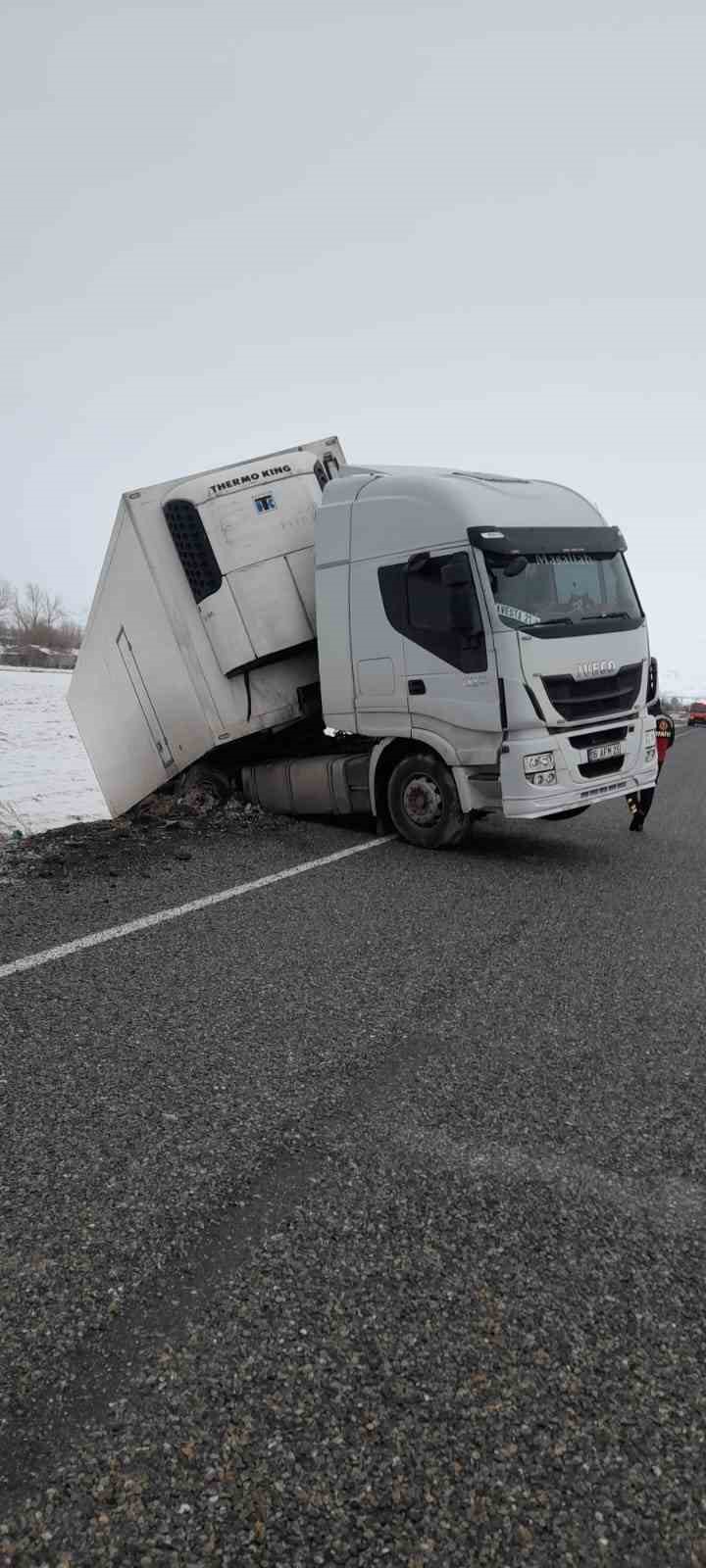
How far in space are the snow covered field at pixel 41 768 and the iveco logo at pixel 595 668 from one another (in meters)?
5.58

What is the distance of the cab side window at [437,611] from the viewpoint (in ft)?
22.1

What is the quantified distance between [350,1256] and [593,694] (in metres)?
5.39

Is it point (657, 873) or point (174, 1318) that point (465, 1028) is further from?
point (657, 873)

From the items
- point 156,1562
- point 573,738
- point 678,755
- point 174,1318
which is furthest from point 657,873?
point 678,755

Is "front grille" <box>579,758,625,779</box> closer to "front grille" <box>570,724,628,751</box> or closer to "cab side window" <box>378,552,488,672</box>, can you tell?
"front grille" <box>570,724,628,751</box>

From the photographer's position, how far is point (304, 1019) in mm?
3836

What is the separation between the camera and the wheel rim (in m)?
7.35

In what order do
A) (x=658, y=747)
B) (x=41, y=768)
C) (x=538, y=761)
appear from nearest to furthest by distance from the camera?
(x=538, y=761), (x=658, y=747), (x=41, y=768)

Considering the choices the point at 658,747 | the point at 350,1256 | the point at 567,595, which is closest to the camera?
the point at 350,1256

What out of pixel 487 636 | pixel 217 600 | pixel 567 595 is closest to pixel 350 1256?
pixel 487 636

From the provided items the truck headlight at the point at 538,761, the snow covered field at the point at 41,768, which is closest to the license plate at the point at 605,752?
the truck headlight at the point at 538,761

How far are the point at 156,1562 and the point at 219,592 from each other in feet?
23.4

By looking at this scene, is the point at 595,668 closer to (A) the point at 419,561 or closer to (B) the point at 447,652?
(B) the point at 447,652

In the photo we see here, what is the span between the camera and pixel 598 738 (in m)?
7.13
